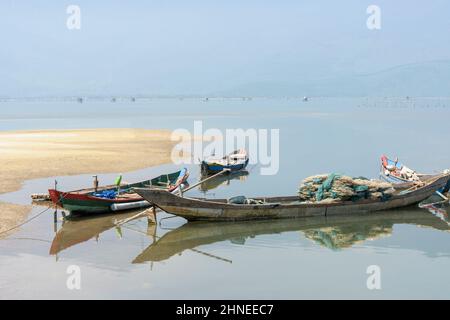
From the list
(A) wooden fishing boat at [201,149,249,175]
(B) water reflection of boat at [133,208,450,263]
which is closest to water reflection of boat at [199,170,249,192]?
(A) wooden fishing boat at [201,149,249,175]

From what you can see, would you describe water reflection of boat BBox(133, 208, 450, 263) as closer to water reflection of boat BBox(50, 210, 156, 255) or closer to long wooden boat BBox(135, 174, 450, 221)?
long wooden boat BBox(135, 174, 450, 221)

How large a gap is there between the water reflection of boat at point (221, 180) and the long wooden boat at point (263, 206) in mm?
8741

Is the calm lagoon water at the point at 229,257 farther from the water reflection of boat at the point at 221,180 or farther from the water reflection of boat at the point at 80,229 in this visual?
the water reflection of boat at the point at 221,180

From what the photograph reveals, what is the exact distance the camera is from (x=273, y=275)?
16.6m

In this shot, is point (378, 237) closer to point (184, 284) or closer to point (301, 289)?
point (301, 289)

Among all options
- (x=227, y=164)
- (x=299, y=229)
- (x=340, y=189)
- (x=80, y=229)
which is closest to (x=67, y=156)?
(x=227, y=164)

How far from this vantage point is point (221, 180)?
34.6 metres

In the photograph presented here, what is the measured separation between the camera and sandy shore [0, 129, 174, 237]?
3036 centimetres

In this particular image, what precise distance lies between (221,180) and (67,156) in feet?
39.5

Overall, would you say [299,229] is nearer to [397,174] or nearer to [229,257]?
[229,257]

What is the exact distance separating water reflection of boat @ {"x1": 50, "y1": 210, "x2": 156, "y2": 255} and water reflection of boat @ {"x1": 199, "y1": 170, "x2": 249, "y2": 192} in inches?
348
